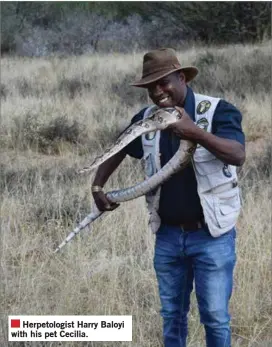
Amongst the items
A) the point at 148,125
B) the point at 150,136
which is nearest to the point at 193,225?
the point at 150,136

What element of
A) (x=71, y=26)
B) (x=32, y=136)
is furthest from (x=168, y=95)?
(x=71, y=26)

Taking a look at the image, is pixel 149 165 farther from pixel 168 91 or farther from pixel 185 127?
pixel 185 127

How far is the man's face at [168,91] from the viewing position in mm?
2801

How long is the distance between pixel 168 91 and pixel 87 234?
96.0 inches

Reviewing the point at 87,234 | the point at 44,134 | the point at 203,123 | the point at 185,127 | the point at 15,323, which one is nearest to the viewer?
the point at 185,127

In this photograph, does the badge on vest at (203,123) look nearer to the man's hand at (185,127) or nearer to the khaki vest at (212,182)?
the khaki vest at (212,182)

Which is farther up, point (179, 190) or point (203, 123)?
point (203, 123)

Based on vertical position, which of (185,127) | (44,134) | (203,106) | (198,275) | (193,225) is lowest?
Answer: (198,275)

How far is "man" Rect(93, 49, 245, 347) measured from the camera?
9.15ft

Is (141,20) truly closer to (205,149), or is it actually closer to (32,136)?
(32,136)

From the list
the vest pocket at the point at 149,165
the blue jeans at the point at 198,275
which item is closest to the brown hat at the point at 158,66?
the vest pocket at the point at 149,165

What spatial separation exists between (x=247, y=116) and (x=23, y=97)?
439 cm

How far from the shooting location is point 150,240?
4.88m

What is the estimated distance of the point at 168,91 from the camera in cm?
281
